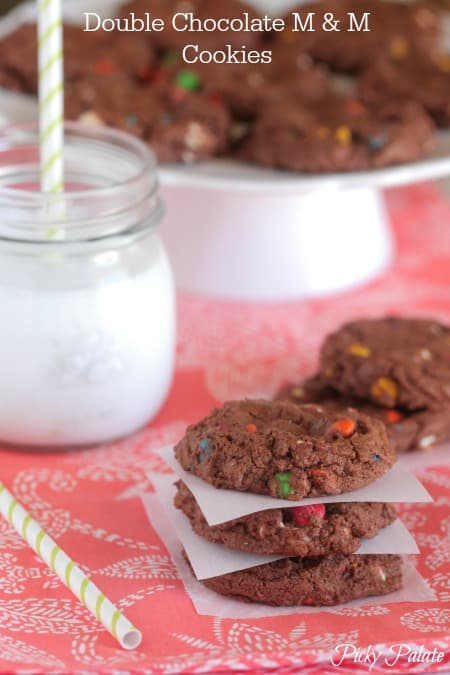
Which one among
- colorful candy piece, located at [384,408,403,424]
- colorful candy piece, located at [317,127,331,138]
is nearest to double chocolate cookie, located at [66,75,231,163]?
colorful candy piece, located at [317,127,331,138]

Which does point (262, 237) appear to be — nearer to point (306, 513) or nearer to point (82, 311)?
point (82, 311)

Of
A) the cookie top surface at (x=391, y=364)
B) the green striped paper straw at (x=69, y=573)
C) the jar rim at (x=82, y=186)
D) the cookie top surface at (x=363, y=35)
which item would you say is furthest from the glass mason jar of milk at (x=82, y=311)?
the cookie top surface at (x=363, y=35)

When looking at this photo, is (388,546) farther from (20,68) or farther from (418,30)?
(418,30)

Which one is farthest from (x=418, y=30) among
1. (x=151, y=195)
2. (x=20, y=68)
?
(x=151, y=195)

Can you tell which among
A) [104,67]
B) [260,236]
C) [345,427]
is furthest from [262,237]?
[345,427]

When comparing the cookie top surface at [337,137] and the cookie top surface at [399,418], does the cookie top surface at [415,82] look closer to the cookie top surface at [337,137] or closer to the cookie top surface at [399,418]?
the cookie top surface at [337,137]

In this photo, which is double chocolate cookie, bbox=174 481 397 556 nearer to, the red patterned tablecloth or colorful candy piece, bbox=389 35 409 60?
the red patterned tablecloth
